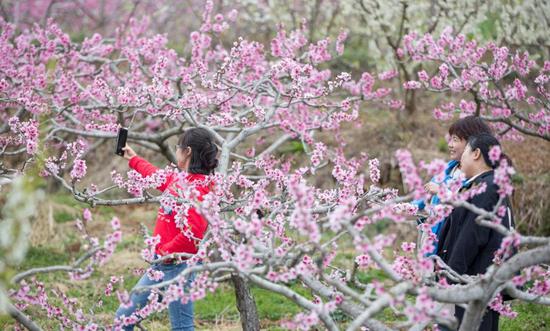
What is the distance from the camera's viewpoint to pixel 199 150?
4.09 m

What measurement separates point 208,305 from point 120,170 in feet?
15.3

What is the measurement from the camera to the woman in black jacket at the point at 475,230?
3514mm

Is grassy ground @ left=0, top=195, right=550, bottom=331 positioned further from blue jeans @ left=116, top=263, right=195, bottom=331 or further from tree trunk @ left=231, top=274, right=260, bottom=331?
tree trunk @ left=231, top=274, right=260, bottom=331

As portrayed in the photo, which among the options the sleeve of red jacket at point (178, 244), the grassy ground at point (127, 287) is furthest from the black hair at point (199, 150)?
the grassy ground at point (127, 287)

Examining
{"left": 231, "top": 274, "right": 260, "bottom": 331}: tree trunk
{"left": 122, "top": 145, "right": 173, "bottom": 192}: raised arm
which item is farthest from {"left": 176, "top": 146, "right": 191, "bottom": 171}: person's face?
{"left": 231, "top": 274, "right": 260, "bottom": 331}: tree trunk

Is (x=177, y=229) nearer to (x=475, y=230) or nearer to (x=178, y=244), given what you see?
(x=178, y=244)

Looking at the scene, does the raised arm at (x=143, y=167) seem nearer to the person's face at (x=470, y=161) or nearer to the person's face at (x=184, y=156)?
the person's face at (x=184, y=156)

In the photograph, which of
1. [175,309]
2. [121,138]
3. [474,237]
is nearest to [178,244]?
[175,309]

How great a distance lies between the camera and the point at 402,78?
32.0 ft

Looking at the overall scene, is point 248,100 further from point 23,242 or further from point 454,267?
point 23,242

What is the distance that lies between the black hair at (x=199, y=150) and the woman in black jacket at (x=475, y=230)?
1.43 metres

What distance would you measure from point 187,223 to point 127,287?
2809mm

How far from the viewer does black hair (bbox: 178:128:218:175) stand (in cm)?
408

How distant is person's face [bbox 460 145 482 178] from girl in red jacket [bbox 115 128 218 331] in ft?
4.78
